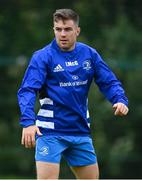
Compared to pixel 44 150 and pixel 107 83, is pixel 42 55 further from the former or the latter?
pixel 44 150

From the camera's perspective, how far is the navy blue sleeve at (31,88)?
19.5 feet

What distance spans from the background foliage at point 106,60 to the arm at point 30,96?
23.1ft

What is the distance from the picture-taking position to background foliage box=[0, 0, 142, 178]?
13.3 metres

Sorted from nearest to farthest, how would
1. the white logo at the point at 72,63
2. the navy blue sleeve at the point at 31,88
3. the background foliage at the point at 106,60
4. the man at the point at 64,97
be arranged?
the navy blue sleeve at the point at 31,88
the man at the point at 64,97
the white logo at the point at 72,63
the background foliage at the point at 106,60

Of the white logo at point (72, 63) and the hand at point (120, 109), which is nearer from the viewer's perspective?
the hand at point (120, 109)

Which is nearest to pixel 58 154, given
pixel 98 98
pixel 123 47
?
pixel 98 98

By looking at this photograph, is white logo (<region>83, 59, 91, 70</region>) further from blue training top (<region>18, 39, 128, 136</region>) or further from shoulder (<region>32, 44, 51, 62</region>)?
shoulder (<region>32, 44, 51, 62</region>)

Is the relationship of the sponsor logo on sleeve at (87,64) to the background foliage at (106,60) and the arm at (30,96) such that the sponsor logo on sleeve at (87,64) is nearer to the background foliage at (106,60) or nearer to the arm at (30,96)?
the arm at (30,96)

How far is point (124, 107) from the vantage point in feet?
20.7

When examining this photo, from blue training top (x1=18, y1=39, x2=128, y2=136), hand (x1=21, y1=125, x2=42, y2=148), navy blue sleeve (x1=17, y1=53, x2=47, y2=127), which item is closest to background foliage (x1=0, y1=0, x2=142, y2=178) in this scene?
blue training top (x1=18, y1=39, x2=128, y2=136)

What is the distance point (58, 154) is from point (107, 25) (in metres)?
8.95

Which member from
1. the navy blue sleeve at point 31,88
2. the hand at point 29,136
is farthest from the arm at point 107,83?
the hand at point 29,136

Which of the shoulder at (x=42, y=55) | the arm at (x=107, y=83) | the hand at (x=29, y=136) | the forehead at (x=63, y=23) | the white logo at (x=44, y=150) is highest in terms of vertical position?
the forehead at (x=63, y=23)

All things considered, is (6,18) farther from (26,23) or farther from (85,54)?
(85,54)
